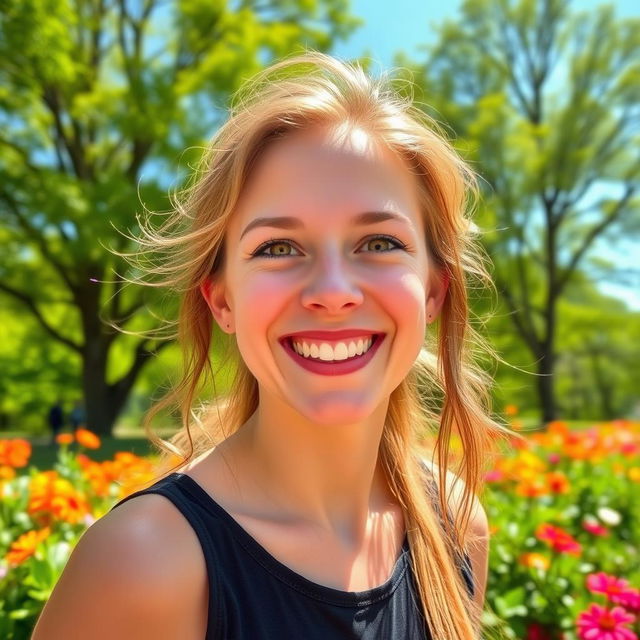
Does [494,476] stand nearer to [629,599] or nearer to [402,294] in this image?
[629,599]

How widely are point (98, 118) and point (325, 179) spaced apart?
14749 millimetres

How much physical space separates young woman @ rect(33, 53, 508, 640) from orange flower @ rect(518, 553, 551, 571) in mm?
977

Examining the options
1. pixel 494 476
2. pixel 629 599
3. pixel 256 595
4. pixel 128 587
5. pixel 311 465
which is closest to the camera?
pixel 128 587

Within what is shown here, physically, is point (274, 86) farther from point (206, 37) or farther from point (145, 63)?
point (206, 37)

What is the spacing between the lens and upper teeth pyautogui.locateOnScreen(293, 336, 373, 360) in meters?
1.30

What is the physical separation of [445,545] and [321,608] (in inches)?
17.9

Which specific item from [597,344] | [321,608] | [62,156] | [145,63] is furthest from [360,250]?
[597,344]

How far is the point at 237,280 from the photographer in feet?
4.54

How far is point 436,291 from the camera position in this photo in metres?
1.60

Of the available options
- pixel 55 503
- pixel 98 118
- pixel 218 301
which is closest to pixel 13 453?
pixel 55 503

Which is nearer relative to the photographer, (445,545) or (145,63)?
(445,545)

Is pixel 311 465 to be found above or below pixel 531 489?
above

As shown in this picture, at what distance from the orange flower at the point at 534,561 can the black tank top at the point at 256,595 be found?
1383 millimetres

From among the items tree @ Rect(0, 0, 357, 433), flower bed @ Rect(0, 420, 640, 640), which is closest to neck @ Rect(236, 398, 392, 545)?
flower bed @ Rect(0, 420, 640, 640)
